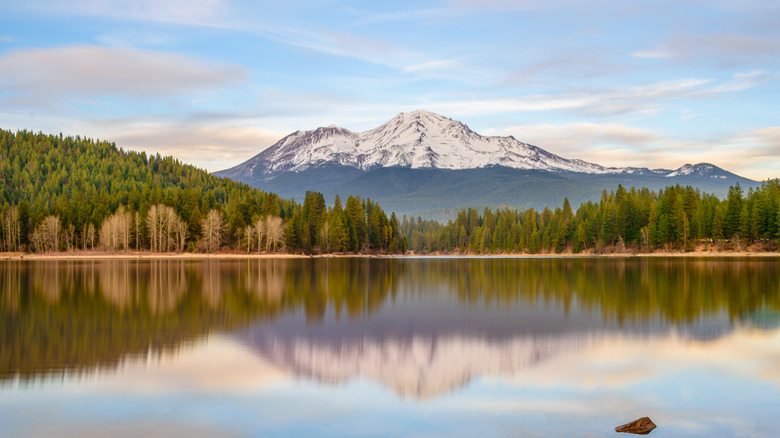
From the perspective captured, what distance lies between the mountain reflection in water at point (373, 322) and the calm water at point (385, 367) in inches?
5.2

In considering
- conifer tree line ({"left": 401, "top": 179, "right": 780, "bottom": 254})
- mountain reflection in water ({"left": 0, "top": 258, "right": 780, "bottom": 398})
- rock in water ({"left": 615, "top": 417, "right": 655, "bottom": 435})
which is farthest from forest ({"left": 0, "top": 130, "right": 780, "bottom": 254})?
rock in water ({"left": 615, "top": 417, "right": 655, "bottom": 435})

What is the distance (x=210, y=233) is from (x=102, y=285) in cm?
9574

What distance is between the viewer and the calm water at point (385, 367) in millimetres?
15594

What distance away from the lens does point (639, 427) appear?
48.2 feet

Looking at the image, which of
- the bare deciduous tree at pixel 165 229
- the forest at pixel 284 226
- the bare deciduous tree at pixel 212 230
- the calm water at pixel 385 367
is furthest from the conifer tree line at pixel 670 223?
the calm water at pixel 385 367

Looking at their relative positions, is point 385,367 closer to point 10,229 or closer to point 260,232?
point 260,232

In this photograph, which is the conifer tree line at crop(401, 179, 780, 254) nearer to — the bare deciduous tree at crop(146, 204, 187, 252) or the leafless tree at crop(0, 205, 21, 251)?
the bare deciduous tree at crop(146, 204, 187, 252)

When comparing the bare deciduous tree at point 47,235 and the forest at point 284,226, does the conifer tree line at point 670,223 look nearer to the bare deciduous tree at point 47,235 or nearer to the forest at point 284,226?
the forest at point 284,226

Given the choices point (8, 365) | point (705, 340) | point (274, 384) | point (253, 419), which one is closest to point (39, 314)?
point (8, 365)

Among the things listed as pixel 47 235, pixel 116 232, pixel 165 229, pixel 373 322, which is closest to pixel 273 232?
pixel 165 229

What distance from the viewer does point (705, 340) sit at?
89.5 feet

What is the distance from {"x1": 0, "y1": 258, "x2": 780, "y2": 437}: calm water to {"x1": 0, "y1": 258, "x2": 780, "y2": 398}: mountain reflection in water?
13 cm

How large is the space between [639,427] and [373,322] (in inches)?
760

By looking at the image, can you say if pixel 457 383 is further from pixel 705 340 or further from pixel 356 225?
pixel 356 225
